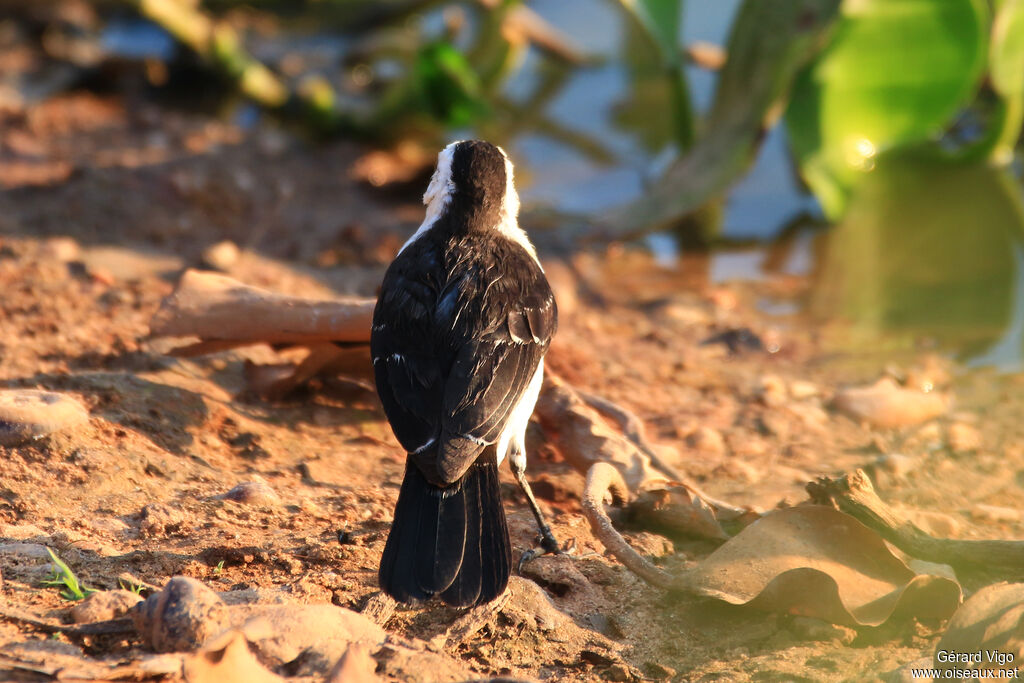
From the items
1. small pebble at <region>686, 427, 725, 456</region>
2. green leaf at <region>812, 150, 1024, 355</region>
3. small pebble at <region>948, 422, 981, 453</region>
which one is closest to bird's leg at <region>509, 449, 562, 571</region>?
small pebble at <region>686, 427, 725, 456</region>

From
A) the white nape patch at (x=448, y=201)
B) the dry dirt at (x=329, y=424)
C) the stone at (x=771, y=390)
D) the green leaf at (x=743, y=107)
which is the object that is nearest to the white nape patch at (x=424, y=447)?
the dry dirt at (x=329, y=424)

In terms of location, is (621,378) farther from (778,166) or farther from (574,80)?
(574,80)

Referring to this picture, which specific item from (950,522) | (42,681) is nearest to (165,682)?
(42,681)

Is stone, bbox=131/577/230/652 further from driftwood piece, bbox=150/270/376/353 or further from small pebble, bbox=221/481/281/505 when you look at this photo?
driftwood piece, bbox=150/270/376/353

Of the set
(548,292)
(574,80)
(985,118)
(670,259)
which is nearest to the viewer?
(548,292)

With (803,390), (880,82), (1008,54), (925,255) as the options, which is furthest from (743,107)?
(803,390)
